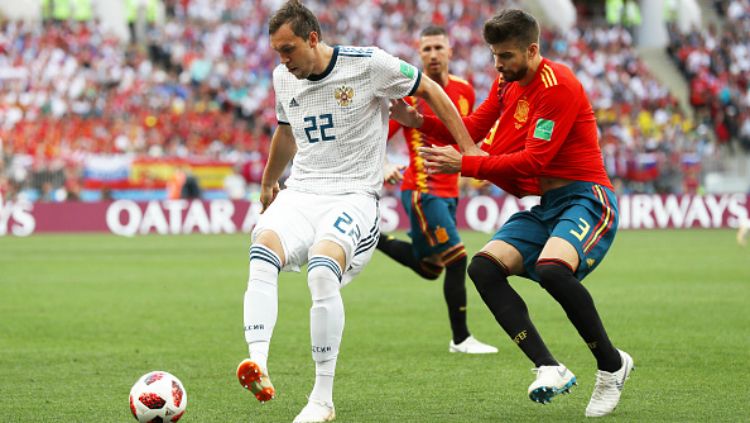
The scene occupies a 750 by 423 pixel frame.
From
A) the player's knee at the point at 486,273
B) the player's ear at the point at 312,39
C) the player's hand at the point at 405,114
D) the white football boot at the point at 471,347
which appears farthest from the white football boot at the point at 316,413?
the white football boot at the point at 471,347

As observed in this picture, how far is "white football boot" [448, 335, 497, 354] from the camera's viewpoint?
384 inches

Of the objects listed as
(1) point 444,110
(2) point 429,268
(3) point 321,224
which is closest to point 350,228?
(3) point 321,224

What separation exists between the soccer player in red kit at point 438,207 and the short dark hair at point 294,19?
10.2 ft

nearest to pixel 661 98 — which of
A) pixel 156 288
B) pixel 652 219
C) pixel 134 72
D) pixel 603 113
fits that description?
pixel 603 113

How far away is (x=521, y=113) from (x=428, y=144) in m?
3.17

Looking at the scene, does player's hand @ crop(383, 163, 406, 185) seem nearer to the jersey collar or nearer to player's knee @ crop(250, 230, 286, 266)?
the jersey collar

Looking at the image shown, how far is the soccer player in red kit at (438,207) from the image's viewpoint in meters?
10.0

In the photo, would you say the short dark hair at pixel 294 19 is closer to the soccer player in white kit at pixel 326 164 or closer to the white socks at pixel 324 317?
the soccer player in white kit at pixel 326 164

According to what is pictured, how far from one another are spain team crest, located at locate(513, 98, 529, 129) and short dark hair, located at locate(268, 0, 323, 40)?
1.31m

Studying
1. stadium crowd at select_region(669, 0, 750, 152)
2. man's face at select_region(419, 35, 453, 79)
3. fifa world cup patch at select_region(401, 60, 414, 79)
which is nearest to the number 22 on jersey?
fifa world cup patch at select_region(401, 60, 414, 79)

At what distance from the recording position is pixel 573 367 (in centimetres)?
881

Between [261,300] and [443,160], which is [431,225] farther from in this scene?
[261,300]

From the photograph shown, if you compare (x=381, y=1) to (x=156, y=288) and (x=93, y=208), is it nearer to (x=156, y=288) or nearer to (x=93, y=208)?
(x=93, y=208)

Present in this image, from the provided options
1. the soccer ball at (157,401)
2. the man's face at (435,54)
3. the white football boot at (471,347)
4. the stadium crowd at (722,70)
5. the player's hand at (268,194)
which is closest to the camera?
the soccer ball at (157,401)
